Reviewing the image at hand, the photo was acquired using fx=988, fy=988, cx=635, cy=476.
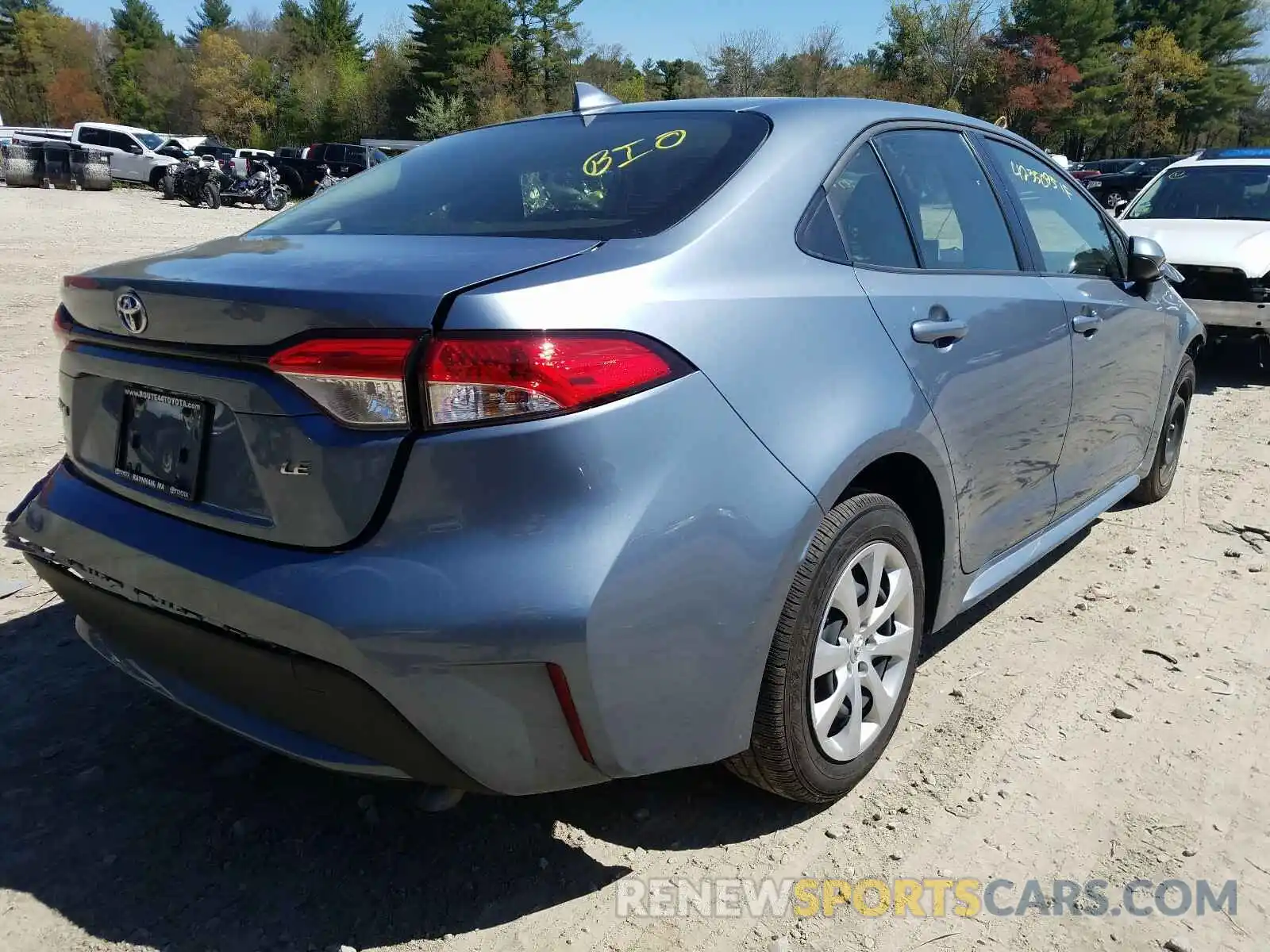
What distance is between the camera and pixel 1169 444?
4.90m

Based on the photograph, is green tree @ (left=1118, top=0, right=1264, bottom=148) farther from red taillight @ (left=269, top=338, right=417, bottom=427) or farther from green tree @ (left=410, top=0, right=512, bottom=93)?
red taillight @ (left=269, top=338, right=417, bottom=427)

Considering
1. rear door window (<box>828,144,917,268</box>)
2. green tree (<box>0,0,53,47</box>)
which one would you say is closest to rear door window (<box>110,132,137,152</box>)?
rear door window (<box>828,144,917,268</box>)

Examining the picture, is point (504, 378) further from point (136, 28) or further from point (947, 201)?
point (136, 28)

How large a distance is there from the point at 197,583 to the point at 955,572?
1.98 m

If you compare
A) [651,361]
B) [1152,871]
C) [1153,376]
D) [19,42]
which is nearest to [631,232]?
[651,361]

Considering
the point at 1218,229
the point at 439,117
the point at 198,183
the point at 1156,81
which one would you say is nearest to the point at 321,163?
the point at 198,183

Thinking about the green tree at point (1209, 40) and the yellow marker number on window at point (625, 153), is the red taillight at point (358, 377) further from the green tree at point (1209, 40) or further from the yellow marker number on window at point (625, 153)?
the green tree at point (1209, 40)

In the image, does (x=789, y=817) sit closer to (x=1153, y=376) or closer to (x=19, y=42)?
(x=1153, y=376)

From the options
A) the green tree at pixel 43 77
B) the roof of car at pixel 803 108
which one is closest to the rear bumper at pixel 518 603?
the roof of car at pixel 803 108

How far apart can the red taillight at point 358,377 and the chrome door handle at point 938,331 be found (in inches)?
53.1

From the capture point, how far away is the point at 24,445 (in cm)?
520

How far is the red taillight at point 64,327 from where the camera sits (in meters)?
2.37

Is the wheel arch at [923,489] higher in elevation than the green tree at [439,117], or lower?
lower

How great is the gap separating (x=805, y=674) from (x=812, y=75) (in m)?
59.4
